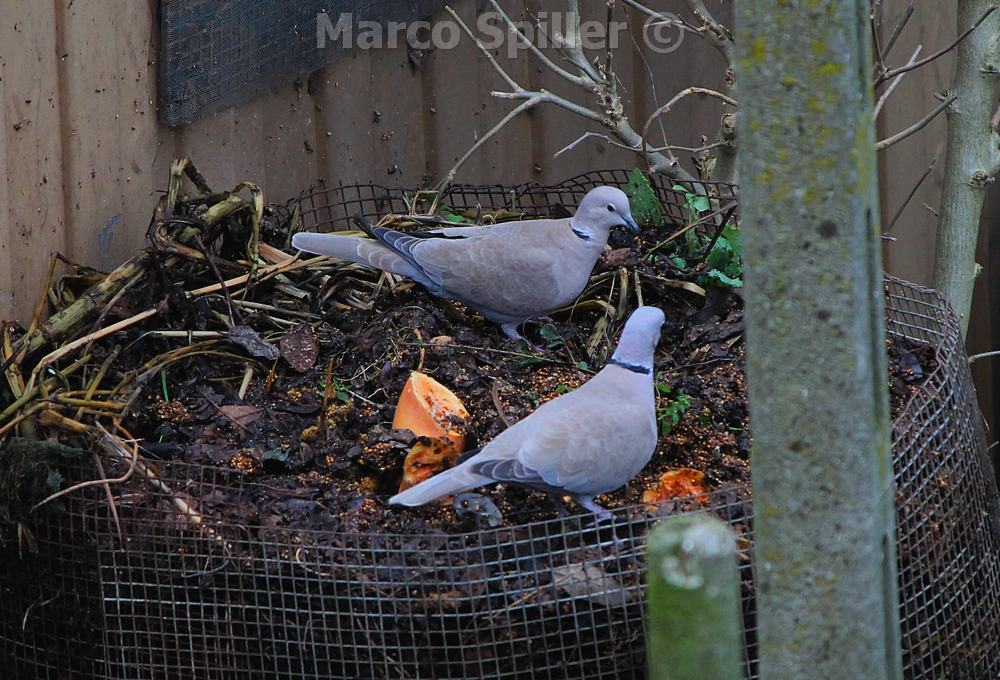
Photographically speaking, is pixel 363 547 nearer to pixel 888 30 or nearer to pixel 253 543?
pixel 253 543

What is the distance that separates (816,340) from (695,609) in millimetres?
236

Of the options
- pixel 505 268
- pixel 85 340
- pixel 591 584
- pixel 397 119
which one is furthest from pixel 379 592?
pixel 397 119

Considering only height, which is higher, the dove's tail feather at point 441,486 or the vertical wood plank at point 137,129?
the vertical wood plank at point 137,129

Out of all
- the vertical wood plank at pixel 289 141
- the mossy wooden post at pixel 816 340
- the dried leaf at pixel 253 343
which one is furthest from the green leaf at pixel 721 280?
the mossy wooden post at pixel 816 340

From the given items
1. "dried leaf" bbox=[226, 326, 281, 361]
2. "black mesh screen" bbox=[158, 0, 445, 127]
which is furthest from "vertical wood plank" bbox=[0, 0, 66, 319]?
"dried leaf" bbox=[226, 326, 281, 361]

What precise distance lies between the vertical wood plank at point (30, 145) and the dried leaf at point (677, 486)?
4.78 ft

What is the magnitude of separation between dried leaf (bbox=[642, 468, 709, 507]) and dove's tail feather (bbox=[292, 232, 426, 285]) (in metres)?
0.88

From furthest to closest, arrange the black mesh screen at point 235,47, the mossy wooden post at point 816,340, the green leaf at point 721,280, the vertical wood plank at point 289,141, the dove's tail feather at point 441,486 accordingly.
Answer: the vertical wood plank at point 289,141 → the black mesh screen at point 235,47 → the green leaf at point 721,280 → the dove's tail feather at point 441,486 → the mossy wooden post at point 816,340

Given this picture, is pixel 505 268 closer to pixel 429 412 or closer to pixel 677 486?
pixel 429 412

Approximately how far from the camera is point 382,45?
11.8 ft

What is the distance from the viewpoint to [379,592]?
80.9 inches

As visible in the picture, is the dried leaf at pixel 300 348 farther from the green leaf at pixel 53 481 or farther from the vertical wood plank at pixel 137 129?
the green leaf at pixel 53 481

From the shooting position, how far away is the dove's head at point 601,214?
Result: 310 cm

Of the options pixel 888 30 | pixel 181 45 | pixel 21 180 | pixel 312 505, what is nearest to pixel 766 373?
pixel 312 505
